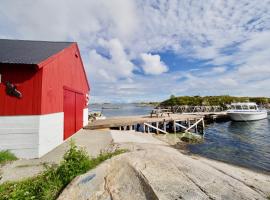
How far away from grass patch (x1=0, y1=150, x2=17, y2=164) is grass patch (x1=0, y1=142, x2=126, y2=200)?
2734mm

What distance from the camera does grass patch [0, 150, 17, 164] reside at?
8805mm

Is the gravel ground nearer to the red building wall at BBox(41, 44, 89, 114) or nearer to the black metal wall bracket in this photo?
the red building wall at BBox(41, 44, 89, 114)

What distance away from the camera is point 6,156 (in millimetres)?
8992

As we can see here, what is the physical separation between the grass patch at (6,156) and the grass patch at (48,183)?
273cm

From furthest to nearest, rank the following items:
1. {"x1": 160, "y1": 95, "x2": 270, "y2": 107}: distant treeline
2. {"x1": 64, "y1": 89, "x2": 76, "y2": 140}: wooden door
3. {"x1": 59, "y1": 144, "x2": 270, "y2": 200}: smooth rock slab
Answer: {"x1": 160, "y1": 95, "x2": 270, "y2": 107}: distant treeline, {"x1": 64, "y1": 89, "x2": 76, "y2": 140}: wooden door, {"x1": 59, "y1": 144, "x2": 270, "y2": 200}: smooth rock slab

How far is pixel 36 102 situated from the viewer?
377 inches

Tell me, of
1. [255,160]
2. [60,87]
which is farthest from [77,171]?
[255,160]

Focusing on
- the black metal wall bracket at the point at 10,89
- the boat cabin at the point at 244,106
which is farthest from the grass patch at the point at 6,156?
the boat cabin at the point at 244,106

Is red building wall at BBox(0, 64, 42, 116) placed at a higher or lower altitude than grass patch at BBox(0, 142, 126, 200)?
higher

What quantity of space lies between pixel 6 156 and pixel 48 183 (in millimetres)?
3934

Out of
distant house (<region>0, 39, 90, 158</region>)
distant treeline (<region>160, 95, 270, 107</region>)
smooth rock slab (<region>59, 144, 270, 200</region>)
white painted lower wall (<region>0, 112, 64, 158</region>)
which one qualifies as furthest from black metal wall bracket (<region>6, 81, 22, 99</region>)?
distant treeline (<region>160, 95, 270, 107</region>)

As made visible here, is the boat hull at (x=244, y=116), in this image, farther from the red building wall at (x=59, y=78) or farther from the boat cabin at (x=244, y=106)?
the red building wall at (x=59, y=78)

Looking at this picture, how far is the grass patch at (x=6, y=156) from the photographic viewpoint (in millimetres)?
8805

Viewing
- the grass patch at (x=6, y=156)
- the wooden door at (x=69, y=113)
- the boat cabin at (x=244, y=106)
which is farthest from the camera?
the boat cabin at (x=244, y=106)
